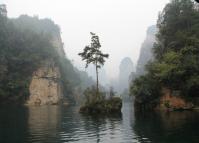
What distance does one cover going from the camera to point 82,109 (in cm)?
6588

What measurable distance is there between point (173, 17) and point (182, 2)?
199 inches

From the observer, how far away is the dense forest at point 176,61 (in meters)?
69.5

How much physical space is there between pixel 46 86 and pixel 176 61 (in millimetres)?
79099

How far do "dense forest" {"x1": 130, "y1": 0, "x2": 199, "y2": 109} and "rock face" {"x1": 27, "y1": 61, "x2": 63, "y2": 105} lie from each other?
60.2 m

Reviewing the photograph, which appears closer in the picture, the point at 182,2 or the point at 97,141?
the point at 97,141

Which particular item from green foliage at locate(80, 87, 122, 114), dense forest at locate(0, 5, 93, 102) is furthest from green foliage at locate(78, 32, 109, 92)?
dense forest at locate(0, 5, 93, 102)

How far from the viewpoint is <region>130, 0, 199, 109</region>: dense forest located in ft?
228

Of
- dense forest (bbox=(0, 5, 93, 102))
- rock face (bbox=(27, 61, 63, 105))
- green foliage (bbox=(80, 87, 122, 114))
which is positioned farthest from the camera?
rock face (bbox=(27, 61, 63, 105))

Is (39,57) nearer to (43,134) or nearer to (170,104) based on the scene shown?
(170,104)

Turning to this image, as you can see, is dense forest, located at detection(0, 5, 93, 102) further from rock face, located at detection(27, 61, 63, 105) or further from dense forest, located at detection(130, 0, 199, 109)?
dense forest, located at detection(130, 0, 199, 109)

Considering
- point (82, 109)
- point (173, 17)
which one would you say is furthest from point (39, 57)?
point (82, 109)

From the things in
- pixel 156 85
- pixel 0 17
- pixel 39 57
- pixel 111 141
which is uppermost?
pixel 0 17

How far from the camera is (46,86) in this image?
140 metres

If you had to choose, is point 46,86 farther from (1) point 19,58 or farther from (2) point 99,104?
(2) point 99,104
